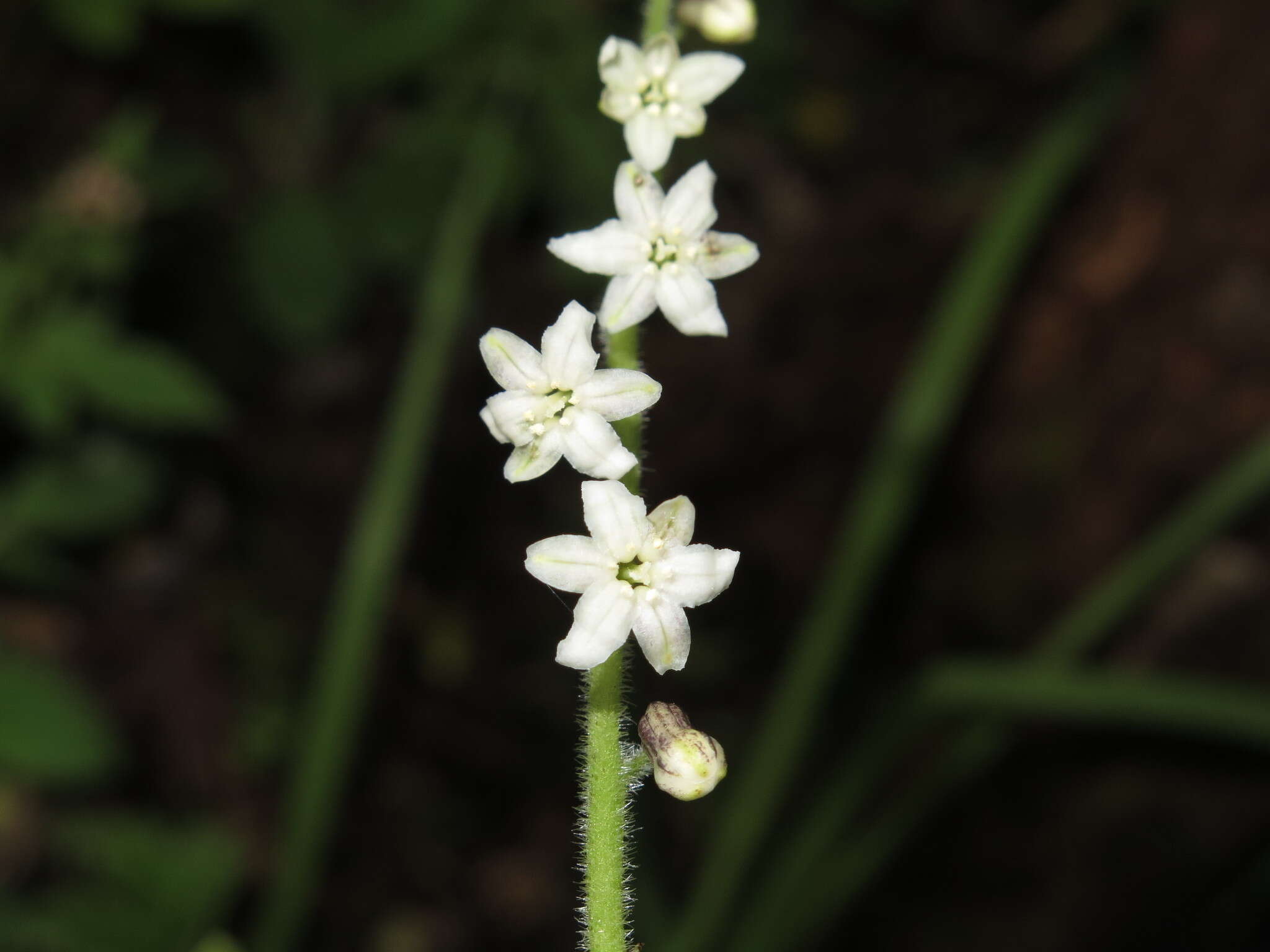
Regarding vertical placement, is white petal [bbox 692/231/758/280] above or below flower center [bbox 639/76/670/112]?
below

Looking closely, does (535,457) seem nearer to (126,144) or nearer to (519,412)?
(519,412)

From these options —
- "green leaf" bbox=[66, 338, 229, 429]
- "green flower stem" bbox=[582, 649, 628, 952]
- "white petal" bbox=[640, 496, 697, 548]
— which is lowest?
"green flower stem" bbox=[582, 649, 628, 952]

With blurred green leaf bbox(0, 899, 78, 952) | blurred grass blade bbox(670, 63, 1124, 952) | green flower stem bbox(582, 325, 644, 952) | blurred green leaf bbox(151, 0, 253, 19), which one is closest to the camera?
green flower stem bbox(582, 325, 644, 952)

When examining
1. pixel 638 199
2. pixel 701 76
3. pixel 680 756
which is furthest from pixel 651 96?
pixel 680 756

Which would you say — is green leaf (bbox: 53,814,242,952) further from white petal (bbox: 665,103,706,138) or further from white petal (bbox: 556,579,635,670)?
white petal (bbox: 665,103,706,138)

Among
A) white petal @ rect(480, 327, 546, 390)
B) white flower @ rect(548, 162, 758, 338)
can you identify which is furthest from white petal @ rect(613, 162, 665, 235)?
white petal @ rect(480, 327, 546, 390)

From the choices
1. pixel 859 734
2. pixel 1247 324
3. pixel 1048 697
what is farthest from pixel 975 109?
pixel 1048 697

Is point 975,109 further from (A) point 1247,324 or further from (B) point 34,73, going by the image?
(B) point 34,73
